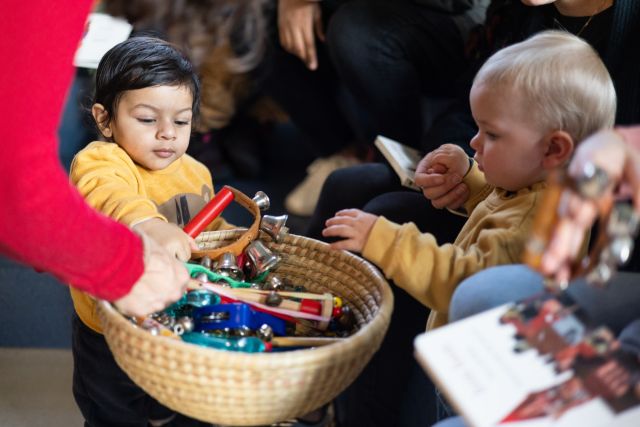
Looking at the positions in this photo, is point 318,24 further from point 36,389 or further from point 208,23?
point 36,389

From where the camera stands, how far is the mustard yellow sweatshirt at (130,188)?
1.11 metres

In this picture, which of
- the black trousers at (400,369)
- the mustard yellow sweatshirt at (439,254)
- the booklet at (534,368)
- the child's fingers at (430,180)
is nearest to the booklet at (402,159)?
the black trousers at (400,369)

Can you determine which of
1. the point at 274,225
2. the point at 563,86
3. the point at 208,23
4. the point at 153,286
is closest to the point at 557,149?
the point at 563,86

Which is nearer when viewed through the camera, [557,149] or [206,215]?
[557,149]

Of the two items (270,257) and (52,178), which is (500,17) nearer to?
(270,257)

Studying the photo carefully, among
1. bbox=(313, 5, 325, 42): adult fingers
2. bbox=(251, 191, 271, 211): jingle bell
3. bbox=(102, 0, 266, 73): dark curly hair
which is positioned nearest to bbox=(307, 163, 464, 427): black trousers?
bbox=(251, 191, 271, 211): jingle bell

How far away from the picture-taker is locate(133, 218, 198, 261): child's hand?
41.6 inches

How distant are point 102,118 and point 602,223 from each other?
0.78 m

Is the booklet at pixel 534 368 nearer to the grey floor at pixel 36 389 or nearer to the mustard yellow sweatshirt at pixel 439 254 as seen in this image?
the mustard yellow sweatshirt at pixel 439 254

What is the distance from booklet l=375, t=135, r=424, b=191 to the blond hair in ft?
1.29

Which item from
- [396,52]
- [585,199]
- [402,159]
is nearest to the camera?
[585,199]

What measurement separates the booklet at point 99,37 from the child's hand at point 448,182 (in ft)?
2.11

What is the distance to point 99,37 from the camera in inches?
62.2

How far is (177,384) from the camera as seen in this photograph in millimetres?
868
